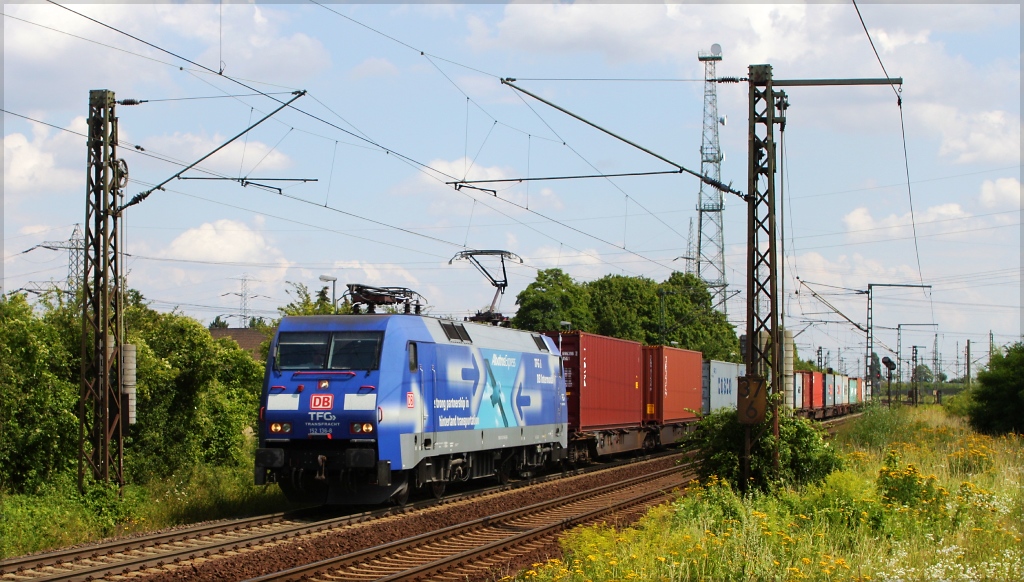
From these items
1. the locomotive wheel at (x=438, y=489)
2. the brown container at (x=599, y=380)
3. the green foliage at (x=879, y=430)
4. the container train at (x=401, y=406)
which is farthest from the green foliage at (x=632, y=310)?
the locomotive wheel at (x=438, y=489)

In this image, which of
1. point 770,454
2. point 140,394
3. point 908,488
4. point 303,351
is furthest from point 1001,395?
point 140,394

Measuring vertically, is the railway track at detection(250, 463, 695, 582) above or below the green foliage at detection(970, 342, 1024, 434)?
below

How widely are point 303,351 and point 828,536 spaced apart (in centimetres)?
902

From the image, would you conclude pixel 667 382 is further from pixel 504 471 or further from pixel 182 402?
pixel 182 402

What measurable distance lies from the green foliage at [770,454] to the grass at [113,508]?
7537mm

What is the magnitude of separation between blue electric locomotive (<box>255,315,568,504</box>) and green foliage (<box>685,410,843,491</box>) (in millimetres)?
4662

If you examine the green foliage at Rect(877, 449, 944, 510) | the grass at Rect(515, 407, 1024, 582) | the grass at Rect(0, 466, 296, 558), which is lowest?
the grass at Rect(0, 466, 296, 558)

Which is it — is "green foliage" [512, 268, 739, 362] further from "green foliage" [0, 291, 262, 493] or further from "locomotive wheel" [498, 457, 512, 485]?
"locomotive wheel" [498, 457, 512, 485]

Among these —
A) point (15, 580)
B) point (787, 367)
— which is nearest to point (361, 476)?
point (15, 580)

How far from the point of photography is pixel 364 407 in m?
15.9

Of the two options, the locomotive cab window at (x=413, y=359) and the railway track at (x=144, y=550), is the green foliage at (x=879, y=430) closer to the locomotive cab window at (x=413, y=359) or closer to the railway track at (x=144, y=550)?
the locomotive cab window at (x=413, y=359)

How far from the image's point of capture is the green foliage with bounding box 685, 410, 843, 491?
53.6 feet

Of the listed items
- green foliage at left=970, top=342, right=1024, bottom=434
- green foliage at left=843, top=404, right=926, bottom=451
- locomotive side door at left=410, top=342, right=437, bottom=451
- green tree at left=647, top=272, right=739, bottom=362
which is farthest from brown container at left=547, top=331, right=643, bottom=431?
green tree at left=647, top=272, right=739, bottom=362

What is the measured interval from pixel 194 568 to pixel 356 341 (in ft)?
18.8
